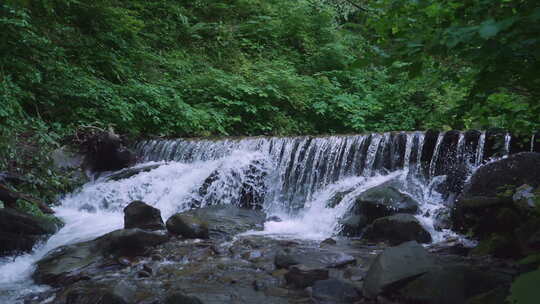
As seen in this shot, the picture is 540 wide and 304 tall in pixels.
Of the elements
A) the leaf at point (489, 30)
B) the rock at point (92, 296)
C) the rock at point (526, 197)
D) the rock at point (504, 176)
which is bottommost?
the rock at point (92, 296)

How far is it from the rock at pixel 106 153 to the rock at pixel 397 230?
6452mm

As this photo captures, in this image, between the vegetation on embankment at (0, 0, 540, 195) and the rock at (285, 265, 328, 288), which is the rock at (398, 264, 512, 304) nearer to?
the rock at (285, 265, 328, 288)

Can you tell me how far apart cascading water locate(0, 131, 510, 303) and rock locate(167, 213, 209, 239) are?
1035 millimetres

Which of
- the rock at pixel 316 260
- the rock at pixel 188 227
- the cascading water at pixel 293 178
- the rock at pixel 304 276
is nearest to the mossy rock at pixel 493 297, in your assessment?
the rock at pixel 304 276

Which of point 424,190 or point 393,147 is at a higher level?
point 393,147

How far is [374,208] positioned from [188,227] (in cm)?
284

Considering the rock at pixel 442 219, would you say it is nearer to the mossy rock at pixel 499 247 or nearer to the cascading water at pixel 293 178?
the cascading water at pixel 293 178

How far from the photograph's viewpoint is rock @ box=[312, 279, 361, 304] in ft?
11.3

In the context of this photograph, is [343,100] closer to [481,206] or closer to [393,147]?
[393,147]

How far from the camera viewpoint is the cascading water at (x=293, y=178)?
6.91m

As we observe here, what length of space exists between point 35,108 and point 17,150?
6.92 ft

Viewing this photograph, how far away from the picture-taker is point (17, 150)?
7.29 meters

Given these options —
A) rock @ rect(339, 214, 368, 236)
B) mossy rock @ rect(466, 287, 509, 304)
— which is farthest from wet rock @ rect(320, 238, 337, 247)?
mossy rock @ rect(466, 287, 509, 304)

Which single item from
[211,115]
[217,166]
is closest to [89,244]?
[217,166]
